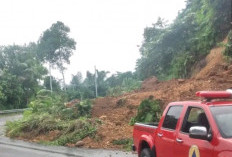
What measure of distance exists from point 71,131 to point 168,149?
10.8m

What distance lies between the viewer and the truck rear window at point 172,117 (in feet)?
23.4

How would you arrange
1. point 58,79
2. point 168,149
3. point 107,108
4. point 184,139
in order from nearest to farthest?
point 184,139
point 168,149
point 107,108
point 58,79

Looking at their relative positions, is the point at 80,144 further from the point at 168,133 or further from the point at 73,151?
the point at 168,133

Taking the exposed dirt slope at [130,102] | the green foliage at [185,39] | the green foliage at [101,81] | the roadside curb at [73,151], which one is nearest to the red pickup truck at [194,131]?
the roadside curb at [73,151]

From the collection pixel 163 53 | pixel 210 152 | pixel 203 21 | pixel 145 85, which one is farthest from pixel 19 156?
pixel 163 53

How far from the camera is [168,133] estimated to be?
23.4 feet

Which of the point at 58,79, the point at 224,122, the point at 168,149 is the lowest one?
the point at 168,149

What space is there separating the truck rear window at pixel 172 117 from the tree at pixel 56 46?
51.1 m

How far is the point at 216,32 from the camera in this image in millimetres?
25000

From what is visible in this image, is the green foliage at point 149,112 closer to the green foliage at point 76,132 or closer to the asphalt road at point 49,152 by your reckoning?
the green foliage at point 76,132

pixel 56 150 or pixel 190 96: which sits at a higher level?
pixel 190 96

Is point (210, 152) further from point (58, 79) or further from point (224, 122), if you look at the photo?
point (58, 79)

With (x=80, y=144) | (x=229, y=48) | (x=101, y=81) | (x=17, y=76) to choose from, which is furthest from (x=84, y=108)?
(x=101, y=81)

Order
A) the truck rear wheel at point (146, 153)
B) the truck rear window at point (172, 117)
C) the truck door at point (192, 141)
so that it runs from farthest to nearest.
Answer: the truck rear wheel at point (146, 153), the truck rear window at point (172, 117), the truck door at point (192, 141)
